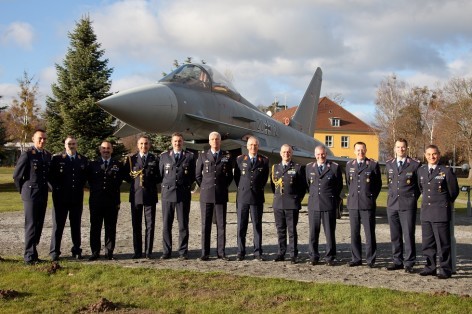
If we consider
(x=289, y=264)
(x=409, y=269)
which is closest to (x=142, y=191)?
(x=289, y=264)

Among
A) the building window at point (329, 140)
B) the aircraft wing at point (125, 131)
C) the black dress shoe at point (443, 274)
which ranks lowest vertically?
the black dress shoe at point (443, 274)

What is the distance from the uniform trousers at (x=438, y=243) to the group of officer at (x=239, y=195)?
0.5 inches

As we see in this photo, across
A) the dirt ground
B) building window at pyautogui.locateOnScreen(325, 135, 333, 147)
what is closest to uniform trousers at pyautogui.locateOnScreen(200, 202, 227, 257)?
the dirt ground

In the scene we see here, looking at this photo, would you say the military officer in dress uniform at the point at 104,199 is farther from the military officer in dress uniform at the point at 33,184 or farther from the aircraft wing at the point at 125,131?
the aircraft wing at the point at 125,131

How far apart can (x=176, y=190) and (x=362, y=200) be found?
9.06ft

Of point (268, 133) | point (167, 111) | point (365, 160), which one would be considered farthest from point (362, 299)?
point (268, 133)

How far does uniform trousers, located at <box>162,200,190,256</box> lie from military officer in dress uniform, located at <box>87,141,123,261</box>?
74 centimetres

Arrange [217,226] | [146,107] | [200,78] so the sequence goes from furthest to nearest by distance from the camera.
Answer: [200,78] → [146,107] → [217,226]

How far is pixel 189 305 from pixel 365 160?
3.71 m

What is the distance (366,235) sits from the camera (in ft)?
22.9

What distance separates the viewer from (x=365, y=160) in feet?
23.4

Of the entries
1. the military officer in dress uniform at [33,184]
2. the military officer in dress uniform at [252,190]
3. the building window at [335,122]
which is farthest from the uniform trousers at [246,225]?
the building window at [335,122]

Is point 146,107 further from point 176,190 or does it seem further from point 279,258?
point 279,258

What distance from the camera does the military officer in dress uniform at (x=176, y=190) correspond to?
7117mm
